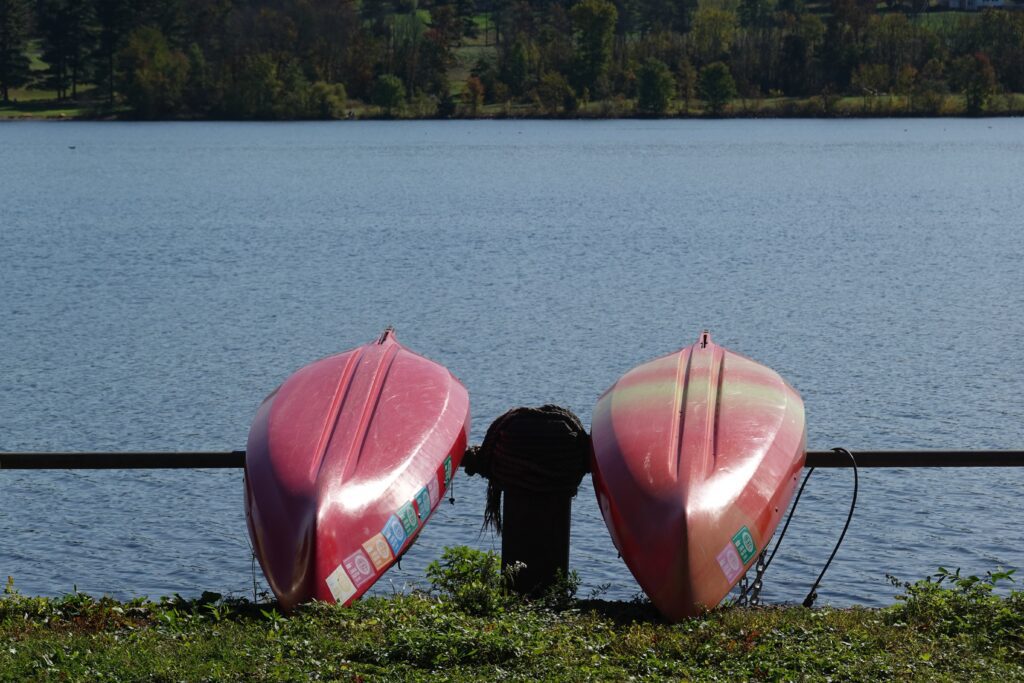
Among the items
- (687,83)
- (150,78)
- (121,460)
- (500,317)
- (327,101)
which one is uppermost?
(121,460)

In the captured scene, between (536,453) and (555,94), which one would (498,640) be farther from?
(555,94)

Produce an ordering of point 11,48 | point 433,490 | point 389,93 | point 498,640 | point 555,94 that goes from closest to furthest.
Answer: point 498,640 → point 433,490 → point 11,48 → point 389,93 → point 555,94

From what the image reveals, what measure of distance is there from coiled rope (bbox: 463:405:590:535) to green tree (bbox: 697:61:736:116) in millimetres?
119516

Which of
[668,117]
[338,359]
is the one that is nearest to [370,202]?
[338,359]

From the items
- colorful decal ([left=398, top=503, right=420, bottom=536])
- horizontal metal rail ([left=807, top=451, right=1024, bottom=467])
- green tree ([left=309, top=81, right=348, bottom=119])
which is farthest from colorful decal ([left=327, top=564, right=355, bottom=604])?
green tree ([left=309, top=81, right=348, bottom=119])

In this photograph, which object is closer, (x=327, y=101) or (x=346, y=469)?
(x=346, y=469)

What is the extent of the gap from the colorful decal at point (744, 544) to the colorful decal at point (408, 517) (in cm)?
165

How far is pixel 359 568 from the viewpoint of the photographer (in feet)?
22.4

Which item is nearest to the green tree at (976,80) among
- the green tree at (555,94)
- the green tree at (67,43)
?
the green tree at (555,94)

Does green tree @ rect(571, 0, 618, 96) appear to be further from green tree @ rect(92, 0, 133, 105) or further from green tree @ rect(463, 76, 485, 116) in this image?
green tree @ rect(92, 0, 133, 105)

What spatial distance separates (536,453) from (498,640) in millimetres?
1363

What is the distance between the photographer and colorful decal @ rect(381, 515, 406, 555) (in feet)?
23.2

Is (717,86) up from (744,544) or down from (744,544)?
down

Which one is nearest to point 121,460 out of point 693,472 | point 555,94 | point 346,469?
point 346,469
